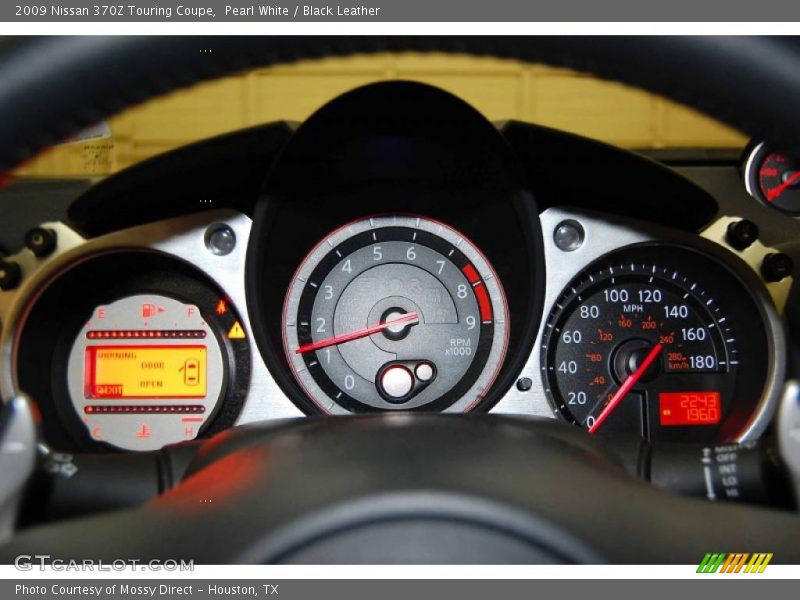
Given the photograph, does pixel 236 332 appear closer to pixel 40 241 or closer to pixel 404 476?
pixel 40 241

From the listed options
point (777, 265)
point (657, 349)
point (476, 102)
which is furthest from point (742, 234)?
point (476, 102)

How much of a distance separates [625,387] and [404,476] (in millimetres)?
1476

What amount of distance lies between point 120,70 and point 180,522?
35cm

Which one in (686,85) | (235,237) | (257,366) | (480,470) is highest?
(686,85)

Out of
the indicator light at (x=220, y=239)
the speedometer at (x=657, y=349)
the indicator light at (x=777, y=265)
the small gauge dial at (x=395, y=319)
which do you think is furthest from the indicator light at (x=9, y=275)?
the indicator light at (x=777, y=265)

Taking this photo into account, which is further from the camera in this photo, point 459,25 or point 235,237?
point 235,237

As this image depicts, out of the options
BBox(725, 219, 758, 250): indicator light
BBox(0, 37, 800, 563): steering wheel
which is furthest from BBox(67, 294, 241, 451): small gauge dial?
BBox(0, 37, 800, 563): steering wheel

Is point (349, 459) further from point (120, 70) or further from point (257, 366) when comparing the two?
point (257, 366)

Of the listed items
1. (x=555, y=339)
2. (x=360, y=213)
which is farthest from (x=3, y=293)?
(x=555, y=339)

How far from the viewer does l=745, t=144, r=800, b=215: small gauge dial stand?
2.00 meters

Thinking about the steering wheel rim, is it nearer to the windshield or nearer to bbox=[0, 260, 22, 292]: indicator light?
bbox=[0, 260, 22, 292]: indicator light

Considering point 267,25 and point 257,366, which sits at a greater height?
point 267,25

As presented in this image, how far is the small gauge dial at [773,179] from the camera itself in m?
2.00

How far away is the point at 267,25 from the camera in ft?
2.11
